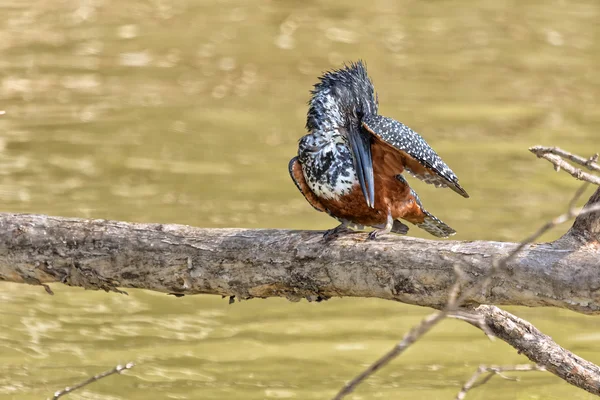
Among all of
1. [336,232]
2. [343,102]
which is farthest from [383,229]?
[343,102]

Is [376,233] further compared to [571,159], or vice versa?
[376,233]

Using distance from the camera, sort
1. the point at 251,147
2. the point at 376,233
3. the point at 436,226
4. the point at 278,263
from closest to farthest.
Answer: the point at 278,263 < the point at 376,233 < the point at 436,226 < the point at 251,147

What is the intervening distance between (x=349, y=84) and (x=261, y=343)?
2.01 meters

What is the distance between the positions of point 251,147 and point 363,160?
485 cm

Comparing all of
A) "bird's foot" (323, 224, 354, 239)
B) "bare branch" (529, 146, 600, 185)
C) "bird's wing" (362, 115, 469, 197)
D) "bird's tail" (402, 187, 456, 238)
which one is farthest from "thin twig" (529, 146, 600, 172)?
"bird's tail" (402, 187, 456, 238)

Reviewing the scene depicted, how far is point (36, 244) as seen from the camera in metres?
3.31

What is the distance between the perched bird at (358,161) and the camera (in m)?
3.28

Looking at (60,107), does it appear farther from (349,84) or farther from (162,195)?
(349,84)

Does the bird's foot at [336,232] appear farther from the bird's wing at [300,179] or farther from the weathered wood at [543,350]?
the weathered wood at [543,350]

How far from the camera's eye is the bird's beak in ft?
10.7

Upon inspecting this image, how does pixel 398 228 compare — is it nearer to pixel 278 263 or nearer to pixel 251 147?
pixel 278 263

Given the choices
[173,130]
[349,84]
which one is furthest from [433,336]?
[173,130]

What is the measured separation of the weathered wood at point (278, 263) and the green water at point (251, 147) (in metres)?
1.31

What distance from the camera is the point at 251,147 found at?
8102mm
